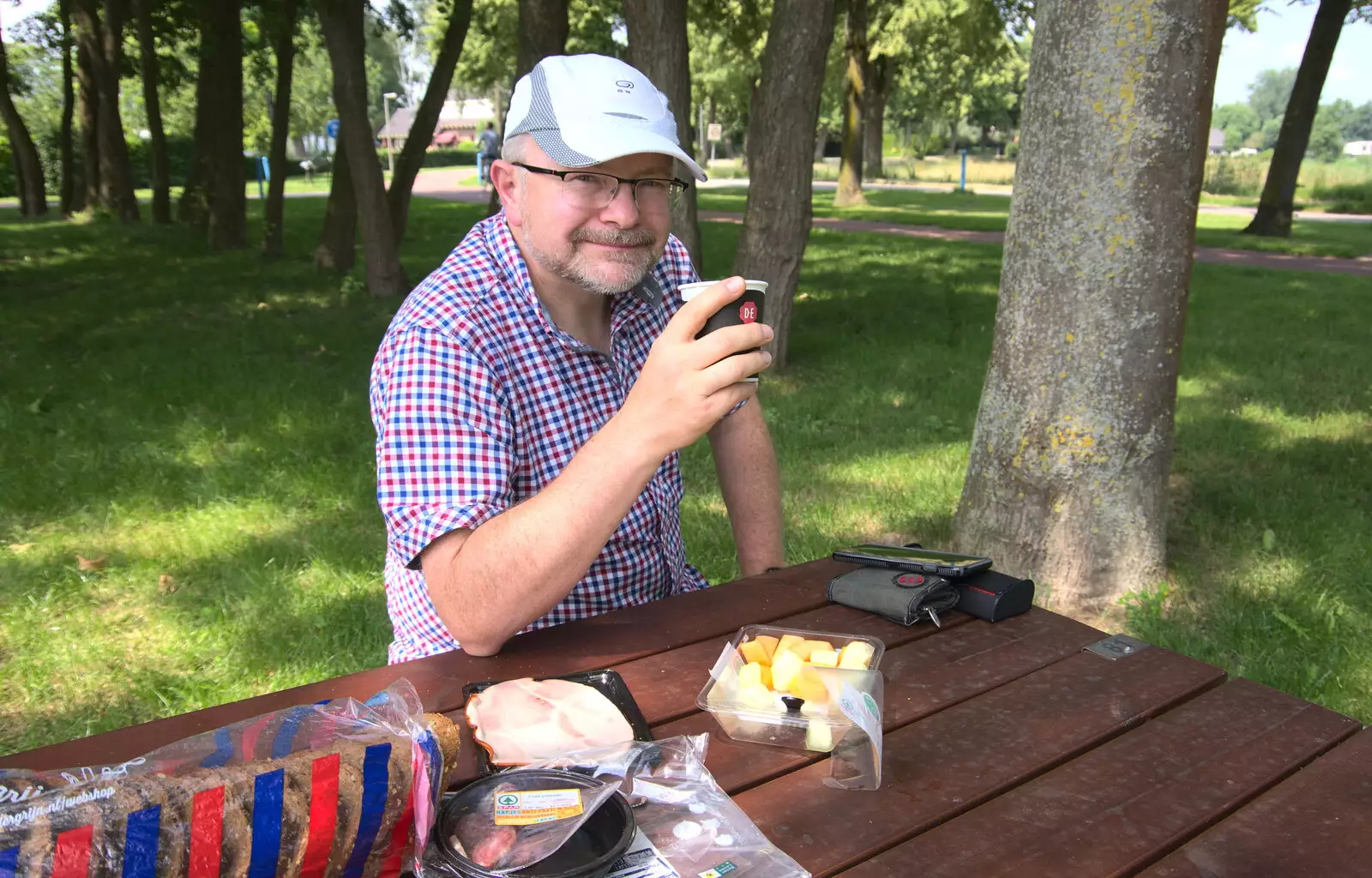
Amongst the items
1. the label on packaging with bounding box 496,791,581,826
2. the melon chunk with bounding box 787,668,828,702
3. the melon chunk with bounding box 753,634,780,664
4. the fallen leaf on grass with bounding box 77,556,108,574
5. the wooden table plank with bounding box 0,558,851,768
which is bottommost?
the fallen leaf on grass with bounding box 77,556,108,574

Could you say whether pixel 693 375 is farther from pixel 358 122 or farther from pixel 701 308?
pixel 358 122

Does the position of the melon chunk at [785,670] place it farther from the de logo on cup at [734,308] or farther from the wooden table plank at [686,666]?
the de logo on cup at [734,308]

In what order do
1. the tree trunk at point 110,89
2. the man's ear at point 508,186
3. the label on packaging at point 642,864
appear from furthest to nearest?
the tree trunk at point 110,89, the man's ear at point 508,186, the label on packaging at point 642,864

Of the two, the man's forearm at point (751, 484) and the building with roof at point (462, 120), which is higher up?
the building with roof at point (462, 120)

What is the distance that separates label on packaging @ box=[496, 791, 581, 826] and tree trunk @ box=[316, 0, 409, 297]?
885cm

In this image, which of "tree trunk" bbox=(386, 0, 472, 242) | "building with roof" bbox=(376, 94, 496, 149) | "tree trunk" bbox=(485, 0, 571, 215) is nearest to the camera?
"tree trunk" bbox=(485, 0, 571, 215)

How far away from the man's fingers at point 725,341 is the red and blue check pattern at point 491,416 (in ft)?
1.63

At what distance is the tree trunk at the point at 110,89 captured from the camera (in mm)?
16359

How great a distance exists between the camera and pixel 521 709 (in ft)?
5.07

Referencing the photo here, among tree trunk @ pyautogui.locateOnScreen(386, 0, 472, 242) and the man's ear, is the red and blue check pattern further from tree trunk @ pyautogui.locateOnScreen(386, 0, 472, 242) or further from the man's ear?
tree trunk @ pyautogui.locateOnScreen(386, 0, 472, 242)

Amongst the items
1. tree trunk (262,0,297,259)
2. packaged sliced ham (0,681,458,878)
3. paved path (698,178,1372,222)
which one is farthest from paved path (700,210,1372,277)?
packaged sliced ham (0,681,458,878)

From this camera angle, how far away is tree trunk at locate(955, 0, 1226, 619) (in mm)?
3436

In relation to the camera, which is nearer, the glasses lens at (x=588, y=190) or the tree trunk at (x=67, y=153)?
the glasses lens at (x=588, y=190)

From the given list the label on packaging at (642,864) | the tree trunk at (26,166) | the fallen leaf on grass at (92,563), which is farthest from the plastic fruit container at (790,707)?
the tree trunk at (26,166)
